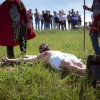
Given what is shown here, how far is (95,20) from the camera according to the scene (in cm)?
627

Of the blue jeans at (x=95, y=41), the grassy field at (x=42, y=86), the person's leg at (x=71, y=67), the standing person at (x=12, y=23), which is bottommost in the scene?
the grassy field at (x=42, y=86)

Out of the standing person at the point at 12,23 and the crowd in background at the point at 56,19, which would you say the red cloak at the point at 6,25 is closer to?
the standing person at the point at 12,23

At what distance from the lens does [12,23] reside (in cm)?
720

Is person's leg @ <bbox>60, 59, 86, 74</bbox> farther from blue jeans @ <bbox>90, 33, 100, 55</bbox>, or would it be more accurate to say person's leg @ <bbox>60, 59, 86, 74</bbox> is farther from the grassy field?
blue jeans @ <bbox>90, 33, 100, 55</bbox>

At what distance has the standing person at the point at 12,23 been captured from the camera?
709 cm

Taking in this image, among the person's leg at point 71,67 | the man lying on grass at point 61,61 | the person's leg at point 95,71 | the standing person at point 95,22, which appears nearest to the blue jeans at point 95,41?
the standing person at point 95,22

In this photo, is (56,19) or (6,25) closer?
(6,25)

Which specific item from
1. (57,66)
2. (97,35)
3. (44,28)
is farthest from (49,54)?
(44,28)

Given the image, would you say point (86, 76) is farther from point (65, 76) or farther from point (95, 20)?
point (95, 20)

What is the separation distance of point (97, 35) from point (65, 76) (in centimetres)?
160

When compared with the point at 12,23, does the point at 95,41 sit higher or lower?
lower

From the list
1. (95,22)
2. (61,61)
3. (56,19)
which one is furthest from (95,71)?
(56,19)

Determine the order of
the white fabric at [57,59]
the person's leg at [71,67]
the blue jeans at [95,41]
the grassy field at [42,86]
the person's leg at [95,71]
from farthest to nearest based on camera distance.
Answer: the blue jeans at [95,41], the white fabric at [57,59], the person's leg at [71,67], the person's leg at [95,71], the grassy field at [42,86]

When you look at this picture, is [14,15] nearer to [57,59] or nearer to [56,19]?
[57,59]
